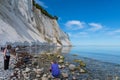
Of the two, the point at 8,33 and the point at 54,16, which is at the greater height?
the point at 54,16

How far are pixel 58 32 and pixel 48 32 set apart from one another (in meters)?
10.4

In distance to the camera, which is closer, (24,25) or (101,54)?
(101,54)

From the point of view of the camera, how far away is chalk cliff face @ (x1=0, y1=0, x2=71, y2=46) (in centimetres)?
4603

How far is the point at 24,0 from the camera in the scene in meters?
74.1

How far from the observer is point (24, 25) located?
64062mm

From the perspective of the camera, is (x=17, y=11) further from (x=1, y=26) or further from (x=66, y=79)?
(x=66, y=79)

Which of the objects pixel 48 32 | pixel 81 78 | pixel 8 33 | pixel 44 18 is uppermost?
pixel 44 18

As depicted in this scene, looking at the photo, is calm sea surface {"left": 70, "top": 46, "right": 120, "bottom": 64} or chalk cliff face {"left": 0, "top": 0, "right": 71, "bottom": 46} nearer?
calm sea surface {"left": 70, "top": 46, "right": 120, "bottom": 64}

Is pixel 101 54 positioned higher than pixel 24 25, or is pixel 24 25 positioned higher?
pixel 24 25

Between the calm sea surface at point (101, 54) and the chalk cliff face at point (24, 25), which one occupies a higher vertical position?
the chalk cliff face at point (24, 25)

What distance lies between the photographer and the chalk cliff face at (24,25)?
151 ft

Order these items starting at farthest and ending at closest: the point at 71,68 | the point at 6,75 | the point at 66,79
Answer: the point at 71,68
the point at 66,79
the point at 6,75

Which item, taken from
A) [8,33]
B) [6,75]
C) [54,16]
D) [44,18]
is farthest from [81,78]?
[54,16]

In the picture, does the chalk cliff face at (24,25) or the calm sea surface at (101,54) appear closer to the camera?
the calm sea surface at (101,54)
